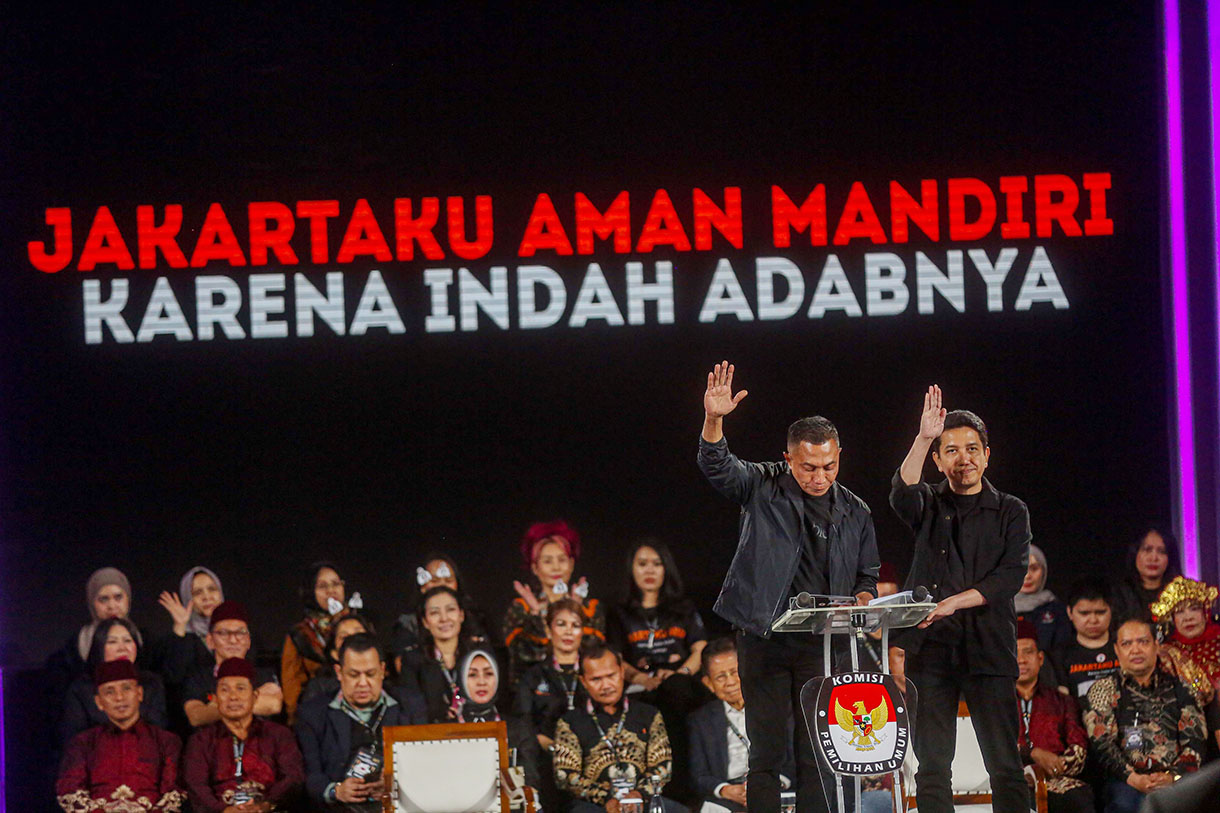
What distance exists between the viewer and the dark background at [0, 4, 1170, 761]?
7598 millimetres

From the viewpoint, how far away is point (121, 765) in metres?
6.75

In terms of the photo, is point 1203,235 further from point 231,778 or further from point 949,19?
point 231,778

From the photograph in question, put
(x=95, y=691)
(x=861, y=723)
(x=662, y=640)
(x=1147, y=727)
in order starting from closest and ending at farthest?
1. (x=861, y=723)
2. (x=1147, y=727)
3. (x=95, y=691)
4. (x=662, y=640)

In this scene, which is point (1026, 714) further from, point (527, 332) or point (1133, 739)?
point (527, 332)

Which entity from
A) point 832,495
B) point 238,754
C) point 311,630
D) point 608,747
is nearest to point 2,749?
point 238,754

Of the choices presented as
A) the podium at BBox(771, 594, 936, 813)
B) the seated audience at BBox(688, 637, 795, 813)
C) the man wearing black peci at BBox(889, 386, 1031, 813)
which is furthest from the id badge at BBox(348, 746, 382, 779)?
the podium at BBox(771, 594, 936, 813)

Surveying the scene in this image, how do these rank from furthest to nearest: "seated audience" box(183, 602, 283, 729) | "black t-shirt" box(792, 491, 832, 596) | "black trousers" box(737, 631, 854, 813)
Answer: "seated audience" box(183, 602, 283, 729), "black t-shirt" box(792, 491, 832, 596), "black trousers" box(737, 631, 854, 813)

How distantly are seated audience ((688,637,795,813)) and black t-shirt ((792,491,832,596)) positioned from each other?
6.71ft

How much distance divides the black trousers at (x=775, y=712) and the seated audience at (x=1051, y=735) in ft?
7.50

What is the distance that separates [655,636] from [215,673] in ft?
6.60

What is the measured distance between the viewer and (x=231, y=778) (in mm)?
6684

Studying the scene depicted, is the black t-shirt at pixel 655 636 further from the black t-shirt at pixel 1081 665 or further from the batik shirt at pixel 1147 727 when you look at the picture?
the batik shirt at pixel 1147 727

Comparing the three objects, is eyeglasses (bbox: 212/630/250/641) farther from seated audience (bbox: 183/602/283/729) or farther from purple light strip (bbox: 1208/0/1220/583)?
purple light strip (bbox: 1208/0/1220/583)

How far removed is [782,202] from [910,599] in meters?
3.88
